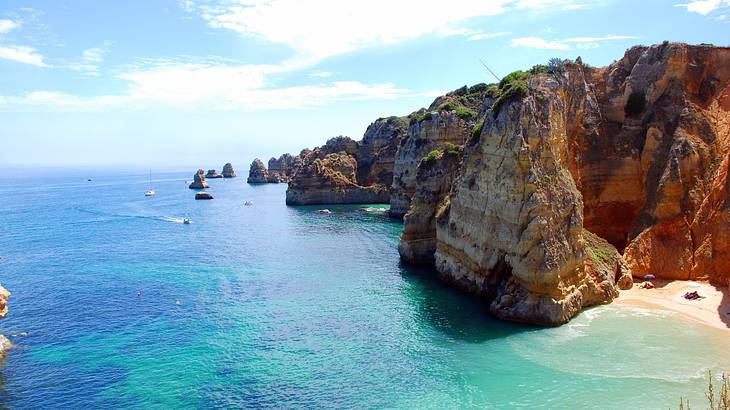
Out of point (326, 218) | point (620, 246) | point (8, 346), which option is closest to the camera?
point (8, 346)

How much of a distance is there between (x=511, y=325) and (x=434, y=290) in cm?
1229

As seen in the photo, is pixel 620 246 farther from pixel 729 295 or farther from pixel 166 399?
pixel 166 399

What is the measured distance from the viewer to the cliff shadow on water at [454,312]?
40906mm

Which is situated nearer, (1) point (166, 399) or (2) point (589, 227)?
(1) point (166, 399)

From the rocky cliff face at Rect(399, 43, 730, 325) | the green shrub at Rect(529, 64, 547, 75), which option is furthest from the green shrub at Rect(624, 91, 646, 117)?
the green shrub at Rect(529, 64, 547, 75)

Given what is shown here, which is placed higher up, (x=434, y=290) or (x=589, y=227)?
(x=589, y=227)

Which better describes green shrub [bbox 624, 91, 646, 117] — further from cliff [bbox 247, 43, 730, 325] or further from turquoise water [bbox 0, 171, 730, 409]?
turquoise water [bbox 0, 171, 730, 409]

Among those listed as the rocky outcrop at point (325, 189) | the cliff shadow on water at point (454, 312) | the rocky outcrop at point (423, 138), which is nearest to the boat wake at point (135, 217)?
the rocky outcrop at point (325, 189)

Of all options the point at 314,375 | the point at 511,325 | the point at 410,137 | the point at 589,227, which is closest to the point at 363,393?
the point at 314,375

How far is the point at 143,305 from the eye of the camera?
5053 cm

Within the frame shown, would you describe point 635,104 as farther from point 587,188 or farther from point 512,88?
point 512,88

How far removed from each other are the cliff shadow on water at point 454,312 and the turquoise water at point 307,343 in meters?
0.18

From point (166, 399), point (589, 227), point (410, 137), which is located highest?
Result: point (410, 137)

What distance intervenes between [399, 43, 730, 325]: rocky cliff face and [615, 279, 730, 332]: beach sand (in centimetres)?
Result: 140
